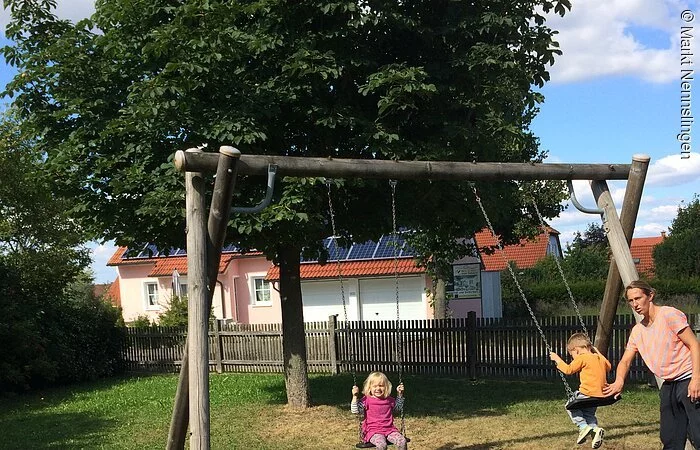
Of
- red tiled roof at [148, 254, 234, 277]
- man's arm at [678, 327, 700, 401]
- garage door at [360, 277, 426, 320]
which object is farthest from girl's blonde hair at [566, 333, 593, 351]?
red tiled roof at [148, 254, 234, 277]

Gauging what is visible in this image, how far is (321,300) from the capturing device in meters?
27.4

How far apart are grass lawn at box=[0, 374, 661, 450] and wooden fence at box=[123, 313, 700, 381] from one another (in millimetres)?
511

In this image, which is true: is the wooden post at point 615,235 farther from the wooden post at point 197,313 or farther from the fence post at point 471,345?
the fence post at point 471,345

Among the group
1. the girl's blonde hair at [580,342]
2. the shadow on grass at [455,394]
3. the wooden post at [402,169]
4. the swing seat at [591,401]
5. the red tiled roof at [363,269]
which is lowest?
the shadow on grass at [455,394]

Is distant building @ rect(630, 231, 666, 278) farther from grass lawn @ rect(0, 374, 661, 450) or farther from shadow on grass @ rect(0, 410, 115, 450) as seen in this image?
shadow on grass @ rect(0, 410, 115, 450)

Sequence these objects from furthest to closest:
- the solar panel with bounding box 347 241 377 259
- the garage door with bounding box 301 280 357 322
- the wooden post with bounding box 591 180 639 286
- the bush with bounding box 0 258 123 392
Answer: the garage door with bounding box 301 280 357 322
the solar panel with bounding box 347 241 377 259
the bush with bounding box 0 258 123 392
the wooden post with bounding box 591 180 639 286

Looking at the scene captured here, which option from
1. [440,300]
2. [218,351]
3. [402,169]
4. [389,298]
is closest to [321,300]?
[389,298]

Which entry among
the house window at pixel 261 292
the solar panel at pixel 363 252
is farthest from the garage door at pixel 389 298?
the house window at pixel 261 292

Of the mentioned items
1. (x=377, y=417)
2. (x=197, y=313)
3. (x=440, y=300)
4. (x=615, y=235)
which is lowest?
(x=377, y=417)

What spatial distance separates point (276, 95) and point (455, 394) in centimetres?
623

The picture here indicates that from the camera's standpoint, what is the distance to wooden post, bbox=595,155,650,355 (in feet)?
22.7

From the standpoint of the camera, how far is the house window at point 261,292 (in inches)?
1148

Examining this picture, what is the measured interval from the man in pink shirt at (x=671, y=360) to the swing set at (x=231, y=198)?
4.11ft

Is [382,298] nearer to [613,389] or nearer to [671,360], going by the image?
[613,389]
